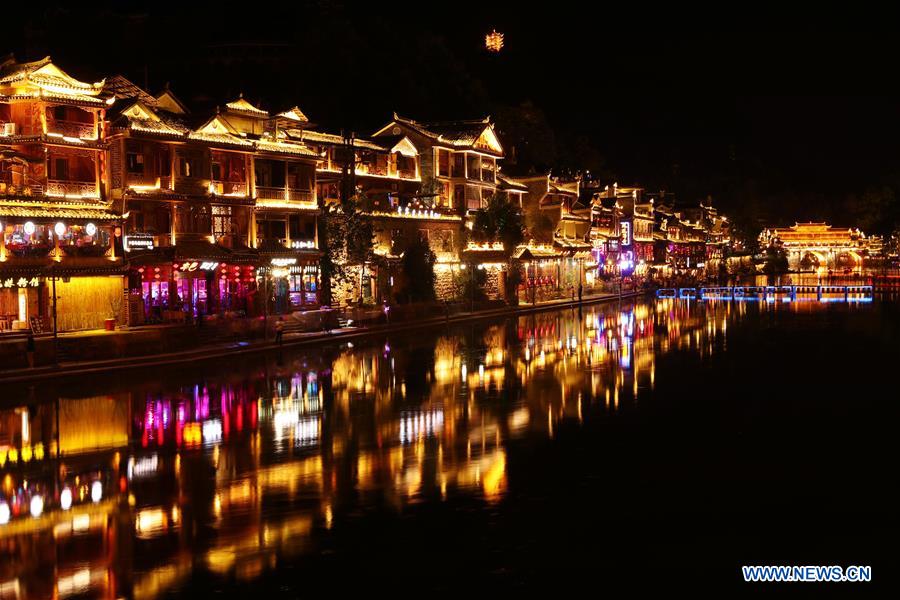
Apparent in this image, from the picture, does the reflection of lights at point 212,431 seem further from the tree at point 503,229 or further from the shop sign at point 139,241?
the tree at point 503,229

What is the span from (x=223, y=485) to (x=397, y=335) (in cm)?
3181

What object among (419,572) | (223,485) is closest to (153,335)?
(223,485)

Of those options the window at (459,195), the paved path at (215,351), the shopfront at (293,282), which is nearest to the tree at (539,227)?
the window at (459,195)

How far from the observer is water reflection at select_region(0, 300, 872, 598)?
13.5 meters

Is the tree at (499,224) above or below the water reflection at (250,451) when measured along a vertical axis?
above

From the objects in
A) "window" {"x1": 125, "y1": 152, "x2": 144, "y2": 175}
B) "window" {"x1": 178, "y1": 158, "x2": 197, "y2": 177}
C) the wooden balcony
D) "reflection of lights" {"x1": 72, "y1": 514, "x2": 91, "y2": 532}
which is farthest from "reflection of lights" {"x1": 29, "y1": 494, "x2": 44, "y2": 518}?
the wooden balcony

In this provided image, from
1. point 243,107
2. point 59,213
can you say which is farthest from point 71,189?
point 243,107

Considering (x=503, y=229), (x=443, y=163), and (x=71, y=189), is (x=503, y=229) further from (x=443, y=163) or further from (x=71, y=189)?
(x=71, y=189)

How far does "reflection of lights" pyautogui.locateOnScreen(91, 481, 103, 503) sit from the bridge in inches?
3107

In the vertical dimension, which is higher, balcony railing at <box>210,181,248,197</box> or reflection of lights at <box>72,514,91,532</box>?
balcony railing at <box>210,181,248,197</box>

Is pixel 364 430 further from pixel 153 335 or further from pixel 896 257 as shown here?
pixel 896 257

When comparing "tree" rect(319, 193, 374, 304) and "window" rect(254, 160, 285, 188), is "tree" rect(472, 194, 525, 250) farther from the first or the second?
"window" rect(254, 160, 285, 188)

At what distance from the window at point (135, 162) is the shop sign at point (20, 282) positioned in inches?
314

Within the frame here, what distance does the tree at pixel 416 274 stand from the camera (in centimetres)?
6012
